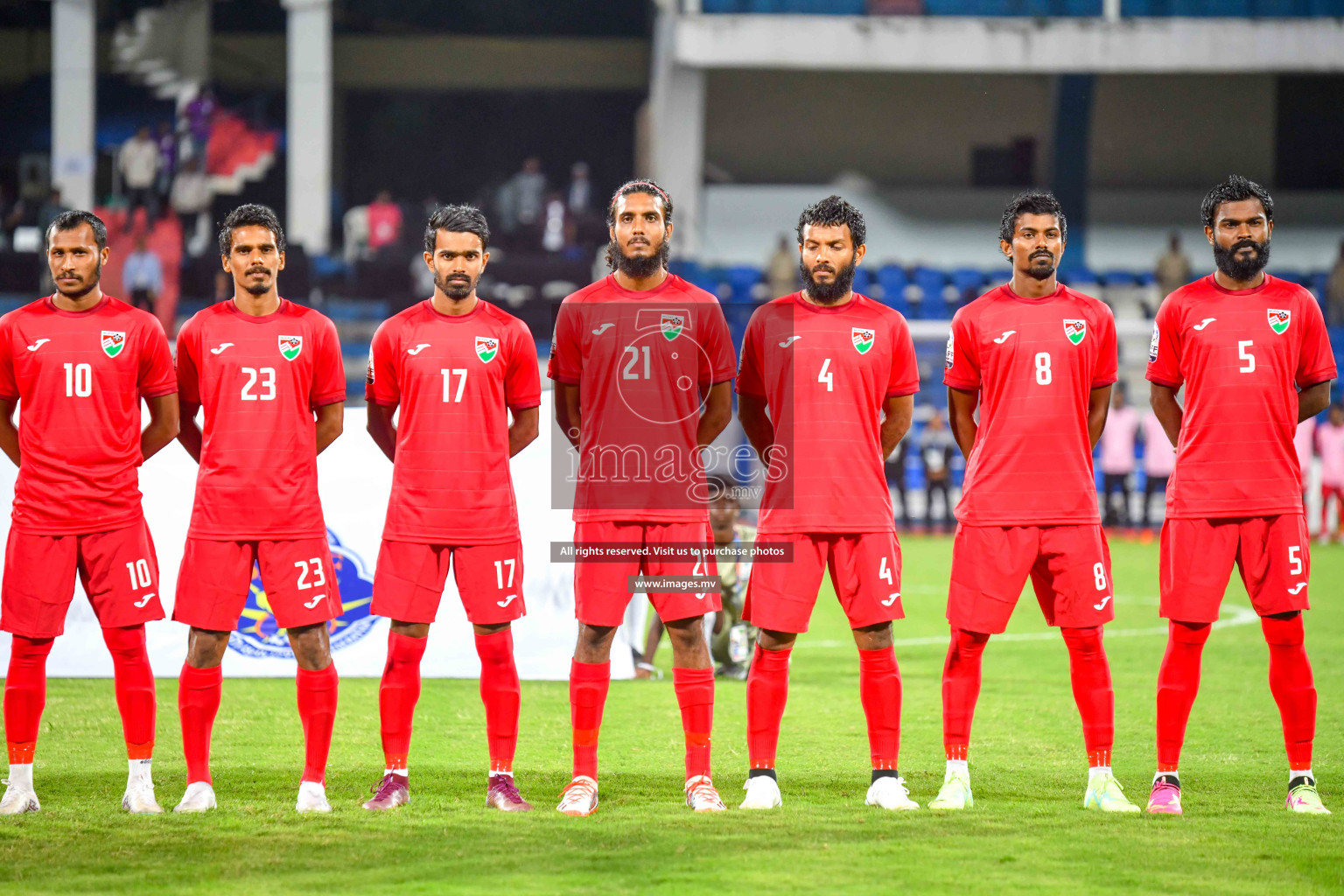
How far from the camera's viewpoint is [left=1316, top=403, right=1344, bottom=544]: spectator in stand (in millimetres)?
19812

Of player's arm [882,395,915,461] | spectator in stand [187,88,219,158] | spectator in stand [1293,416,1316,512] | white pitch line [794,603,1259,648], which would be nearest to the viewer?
player's arm [882,395,915,461]

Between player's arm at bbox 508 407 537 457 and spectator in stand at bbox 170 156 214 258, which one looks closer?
player's arm at bbox 508 407 537 457

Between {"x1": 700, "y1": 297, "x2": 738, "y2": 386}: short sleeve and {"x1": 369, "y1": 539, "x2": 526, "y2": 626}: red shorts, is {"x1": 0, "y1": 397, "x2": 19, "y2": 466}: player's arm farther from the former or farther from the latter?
{"x1": 700, "y1": 297, "x2": 738, "y2": 386}: short sleeve

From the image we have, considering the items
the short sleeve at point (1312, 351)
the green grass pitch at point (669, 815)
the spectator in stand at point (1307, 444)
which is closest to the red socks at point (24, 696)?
the green grass pitch at point (669, 815)

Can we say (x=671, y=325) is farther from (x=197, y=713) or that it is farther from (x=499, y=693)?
(x=197, y=713)

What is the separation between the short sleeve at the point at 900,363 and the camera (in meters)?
6.00

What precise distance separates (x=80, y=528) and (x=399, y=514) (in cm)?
125

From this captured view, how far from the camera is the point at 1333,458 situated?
19.9m

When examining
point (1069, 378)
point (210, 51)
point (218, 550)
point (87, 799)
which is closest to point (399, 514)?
point (218, 550)

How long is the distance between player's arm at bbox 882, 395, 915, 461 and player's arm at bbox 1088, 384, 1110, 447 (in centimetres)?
73

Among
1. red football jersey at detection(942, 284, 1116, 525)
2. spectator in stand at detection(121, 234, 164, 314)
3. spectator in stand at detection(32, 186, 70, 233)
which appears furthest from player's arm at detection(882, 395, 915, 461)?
spectator in stand at detection(32, 186, 70, 233)

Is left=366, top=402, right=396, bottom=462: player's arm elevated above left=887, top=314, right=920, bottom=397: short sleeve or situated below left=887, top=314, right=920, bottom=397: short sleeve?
below

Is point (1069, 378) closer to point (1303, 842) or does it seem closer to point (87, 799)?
point (1303, 842)

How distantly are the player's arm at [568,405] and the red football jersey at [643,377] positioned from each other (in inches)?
5.2
